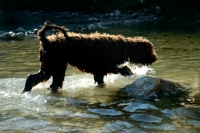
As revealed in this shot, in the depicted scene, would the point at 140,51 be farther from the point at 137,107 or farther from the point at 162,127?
the point at 162,127

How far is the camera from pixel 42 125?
5.45 m

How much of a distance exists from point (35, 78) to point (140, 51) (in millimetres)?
2736

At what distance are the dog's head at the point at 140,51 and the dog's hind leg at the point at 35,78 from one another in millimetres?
2141

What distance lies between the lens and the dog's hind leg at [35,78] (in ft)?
26.4

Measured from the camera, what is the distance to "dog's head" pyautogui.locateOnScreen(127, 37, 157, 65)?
8781 mm

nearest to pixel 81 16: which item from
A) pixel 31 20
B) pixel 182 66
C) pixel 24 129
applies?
pixel 31 20

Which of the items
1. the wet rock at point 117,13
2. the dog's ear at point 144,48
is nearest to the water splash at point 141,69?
the dog's ear at point 144,48

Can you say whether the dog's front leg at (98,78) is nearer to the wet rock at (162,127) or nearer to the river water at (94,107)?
the river water at (94,107)

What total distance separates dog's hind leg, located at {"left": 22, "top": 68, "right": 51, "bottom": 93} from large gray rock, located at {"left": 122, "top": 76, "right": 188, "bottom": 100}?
6.18ft

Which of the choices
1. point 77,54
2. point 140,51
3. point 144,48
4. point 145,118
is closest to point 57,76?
point 77,54

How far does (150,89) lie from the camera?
7.49 metres

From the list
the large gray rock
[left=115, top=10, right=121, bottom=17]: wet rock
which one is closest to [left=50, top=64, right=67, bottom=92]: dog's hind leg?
the large gray rock

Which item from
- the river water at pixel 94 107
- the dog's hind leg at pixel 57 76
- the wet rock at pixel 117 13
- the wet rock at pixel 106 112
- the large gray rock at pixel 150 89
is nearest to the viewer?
the river water at pixel 94 107

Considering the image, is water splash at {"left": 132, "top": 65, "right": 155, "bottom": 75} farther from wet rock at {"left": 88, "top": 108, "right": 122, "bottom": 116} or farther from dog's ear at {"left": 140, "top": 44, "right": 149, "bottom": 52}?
wet rock at {"left": 88, "top": 108, "right": 122, "bottom": 116}
